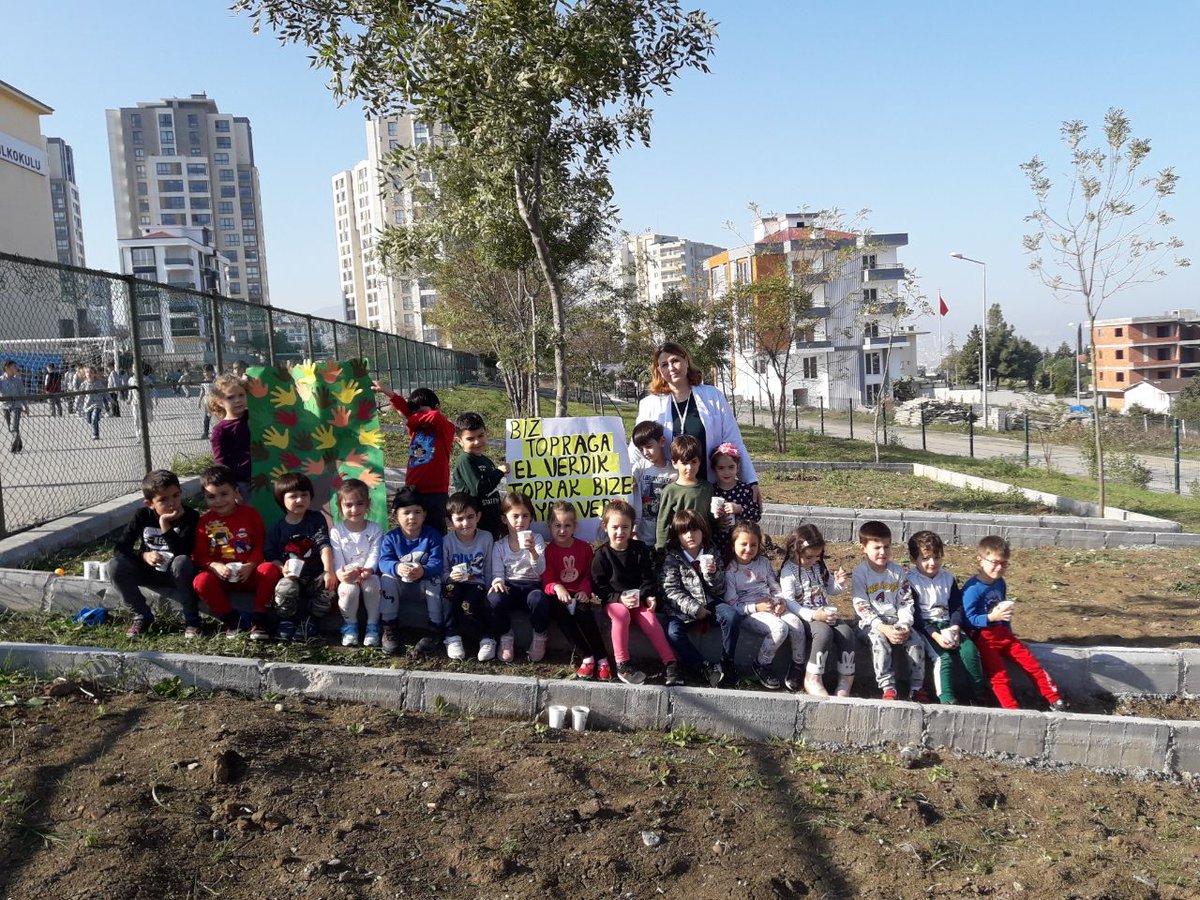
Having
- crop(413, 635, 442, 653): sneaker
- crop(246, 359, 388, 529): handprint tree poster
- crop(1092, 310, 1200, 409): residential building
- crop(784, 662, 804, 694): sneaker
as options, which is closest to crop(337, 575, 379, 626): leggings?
crop(413, 635, 442, 653): sneaker

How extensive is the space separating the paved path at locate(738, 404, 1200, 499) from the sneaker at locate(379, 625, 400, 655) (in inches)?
693

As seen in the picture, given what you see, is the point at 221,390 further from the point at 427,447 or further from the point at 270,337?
the point at 270,337

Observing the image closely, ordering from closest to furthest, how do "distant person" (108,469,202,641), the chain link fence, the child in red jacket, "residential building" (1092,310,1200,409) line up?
1. "distant person" (108,469,202,641)
2. the child in red jacket
3. the chain link fence
4. "residential building" (1092,310,1200,409)

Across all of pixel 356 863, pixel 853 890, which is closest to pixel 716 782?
pixel 853 890

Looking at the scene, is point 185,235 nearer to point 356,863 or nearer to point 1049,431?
point 1049,431

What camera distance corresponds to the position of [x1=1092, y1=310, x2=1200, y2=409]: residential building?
77500 millimetres

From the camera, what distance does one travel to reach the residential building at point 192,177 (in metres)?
147

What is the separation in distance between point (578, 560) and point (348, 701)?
150 centimetres

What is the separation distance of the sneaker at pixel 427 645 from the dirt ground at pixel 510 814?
0.72 metres

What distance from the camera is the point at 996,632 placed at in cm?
503

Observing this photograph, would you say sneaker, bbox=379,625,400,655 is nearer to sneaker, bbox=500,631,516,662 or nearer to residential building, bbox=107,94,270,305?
sneaker, bbox=500,631,516,662

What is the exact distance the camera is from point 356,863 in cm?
326

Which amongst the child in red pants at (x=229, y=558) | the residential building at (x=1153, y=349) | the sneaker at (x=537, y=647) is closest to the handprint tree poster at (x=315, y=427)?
the child in red pants at (x=229, y=558)

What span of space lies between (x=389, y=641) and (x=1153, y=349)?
87.1 m
